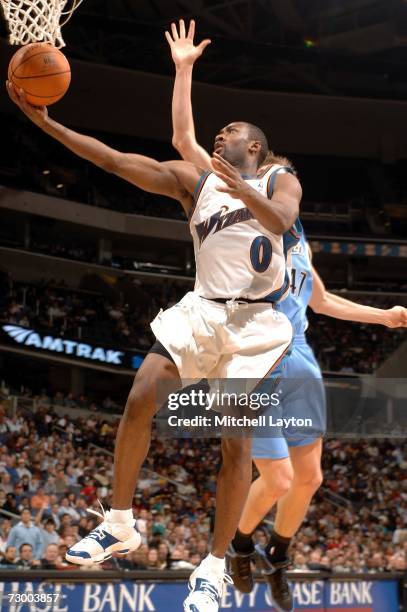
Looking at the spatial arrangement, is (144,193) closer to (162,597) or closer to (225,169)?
(162,597)

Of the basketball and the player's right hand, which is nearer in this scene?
the player's right hand

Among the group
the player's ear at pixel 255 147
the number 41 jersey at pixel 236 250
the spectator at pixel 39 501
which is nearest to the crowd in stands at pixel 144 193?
the spectator at pixel 39 501

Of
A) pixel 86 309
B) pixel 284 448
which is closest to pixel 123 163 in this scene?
pixel 284 448

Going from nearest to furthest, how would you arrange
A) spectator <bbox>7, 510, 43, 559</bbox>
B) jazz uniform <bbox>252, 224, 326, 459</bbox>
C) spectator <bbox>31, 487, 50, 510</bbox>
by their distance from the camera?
jazz uniform <bbox>252, 224, 326, 459</bbox>, spectator <bbox>7, 510, 43, 559</bbox>, spectator <bbox>31, 487, 50, 510</bbox>

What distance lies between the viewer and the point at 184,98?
4.82 m

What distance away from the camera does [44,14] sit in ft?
17.5

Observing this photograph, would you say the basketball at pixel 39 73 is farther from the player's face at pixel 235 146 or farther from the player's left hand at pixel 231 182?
the player's left hand at pixel 231 182

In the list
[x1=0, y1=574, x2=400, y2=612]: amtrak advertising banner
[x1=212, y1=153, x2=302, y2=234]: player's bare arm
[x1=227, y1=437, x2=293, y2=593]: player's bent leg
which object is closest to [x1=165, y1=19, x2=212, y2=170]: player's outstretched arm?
[x1=212, y1=153, x2=302, y2=234]: player's bare arm

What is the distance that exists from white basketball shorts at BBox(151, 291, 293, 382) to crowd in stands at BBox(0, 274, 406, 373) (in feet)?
53.5

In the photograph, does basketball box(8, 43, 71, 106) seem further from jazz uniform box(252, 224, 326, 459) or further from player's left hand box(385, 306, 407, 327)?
player's left hand box(385, 306, 407, 327)

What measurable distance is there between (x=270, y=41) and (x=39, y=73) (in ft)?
73.1

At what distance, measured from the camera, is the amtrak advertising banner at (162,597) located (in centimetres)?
605

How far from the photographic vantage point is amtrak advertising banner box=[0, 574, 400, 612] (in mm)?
6055

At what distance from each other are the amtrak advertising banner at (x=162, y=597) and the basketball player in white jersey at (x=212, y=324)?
224cm
